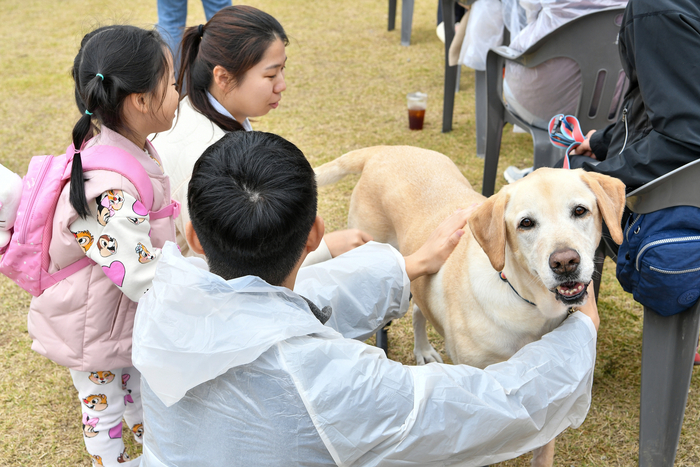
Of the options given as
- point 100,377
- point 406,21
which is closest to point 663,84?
point 100,377

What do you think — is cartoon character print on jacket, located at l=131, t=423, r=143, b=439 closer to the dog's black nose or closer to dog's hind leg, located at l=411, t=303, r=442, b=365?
dog's hind leg, located at l=411, t=303, r=442, b=365

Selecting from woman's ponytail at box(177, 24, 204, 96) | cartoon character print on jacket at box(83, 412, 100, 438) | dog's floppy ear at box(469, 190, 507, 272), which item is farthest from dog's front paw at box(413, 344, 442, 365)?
woman's ponytail at box(177, 24, 204, 96)

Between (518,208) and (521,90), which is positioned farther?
(521,90)

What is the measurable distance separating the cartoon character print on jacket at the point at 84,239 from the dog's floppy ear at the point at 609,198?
4.95 feet

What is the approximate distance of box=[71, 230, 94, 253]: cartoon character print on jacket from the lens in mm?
1706

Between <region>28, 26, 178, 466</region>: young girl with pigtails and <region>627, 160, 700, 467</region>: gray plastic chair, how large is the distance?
62.5 inches

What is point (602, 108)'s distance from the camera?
10.2 feet

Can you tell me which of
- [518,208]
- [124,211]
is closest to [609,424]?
[518,208]

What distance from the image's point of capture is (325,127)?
17.3 ft

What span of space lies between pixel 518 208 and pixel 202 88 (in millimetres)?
1484

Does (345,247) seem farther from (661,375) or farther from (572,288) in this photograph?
(661,375)

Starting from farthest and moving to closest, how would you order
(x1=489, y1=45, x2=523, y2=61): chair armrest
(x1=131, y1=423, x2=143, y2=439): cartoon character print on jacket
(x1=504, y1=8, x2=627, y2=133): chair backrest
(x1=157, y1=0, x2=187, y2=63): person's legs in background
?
(x1=157, y1=0, x2=187, y2=63): person's legs in background < (x1=489, y1=45, x2=523, y2=61): chair armrest < (x1=504, y1=8, x2=627, y2=133): chair backrest < (x1=131, y1=423, x2=143, y2=439): cartoon character print on jacket

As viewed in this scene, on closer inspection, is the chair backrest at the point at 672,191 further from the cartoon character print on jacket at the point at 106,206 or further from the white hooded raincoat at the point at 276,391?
the cartoon character print on jacket at the point at 106,206

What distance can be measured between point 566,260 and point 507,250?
27 centimetres
